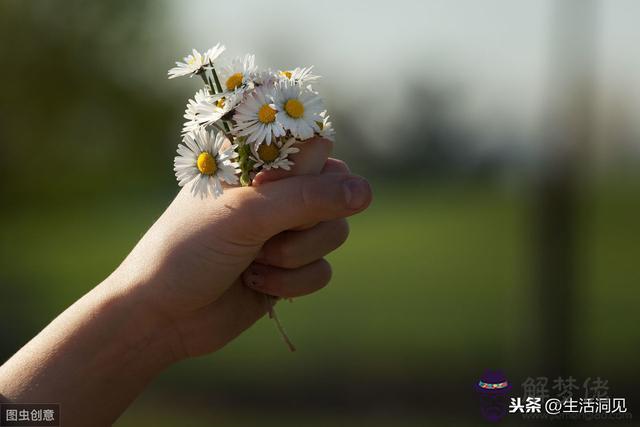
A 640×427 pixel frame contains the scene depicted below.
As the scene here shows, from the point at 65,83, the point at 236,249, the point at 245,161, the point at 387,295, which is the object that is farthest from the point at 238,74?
the point at 387,295

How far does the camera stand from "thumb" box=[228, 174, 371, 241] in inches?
35.8

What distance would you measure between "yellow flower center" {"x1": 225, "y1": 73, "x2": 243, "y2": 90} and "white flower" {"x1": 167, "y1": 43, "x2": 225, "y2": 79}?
0.04m

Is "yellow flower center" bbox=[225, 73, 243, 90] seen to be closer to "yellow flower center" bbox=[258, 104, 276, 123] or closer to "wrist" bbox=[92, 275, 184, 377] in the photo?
"yellow flower center" bbox=[258, 104, 276, 123]

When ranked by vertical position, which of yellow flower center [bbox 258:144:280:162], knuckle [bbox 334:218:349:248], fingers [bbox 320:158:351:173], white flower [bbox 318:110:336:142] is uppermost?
white flower [bbox 318:110:336:142]

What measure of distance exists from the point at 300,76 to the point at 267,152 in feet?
0.37

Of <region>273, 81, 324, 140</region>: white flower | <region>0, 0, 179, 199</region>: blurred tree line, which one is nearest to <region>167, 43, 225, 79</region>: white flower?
<region>273, 81, 324, 140</region>: white flower

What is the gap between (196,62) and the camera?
92cm

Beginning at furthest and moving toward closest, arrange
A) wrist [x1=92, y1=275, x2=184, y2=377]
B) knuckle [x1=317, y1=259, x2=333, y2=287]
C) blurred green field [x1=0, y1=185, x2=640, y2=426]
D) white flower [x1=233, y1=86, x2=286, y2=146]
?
1. blurred green field [x1=0, y1=185, x2=640, y2=426]
2. knuckle [x1=317, y1=259, x2=333, y2=287]
3. wrist [x1=92, y1=275, x2=184, y2=377]
4. white flower [x1=233, y1=86, x2=286, y2=146]

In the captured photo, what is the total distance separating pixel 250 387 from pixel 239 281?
327 centimetres

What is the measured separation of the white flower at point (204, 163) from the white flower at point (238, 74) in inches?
2.9

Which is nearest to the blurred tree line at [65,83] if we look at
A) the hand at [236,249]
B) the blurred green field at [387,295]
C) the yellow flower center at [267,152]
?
the blurred green field at [387,295]

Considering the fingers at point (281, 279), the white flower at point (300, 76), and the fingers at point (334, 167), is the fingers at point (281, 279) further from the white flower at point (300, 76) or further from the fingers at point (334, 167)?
the white flower at point (300, 76)

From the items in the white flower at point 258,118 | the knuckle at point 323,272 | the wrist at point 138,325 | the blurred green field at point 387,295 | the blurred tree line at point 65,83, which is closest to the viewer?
the white flower at point 258,118

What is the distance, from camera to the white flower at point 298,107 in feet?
2.84
